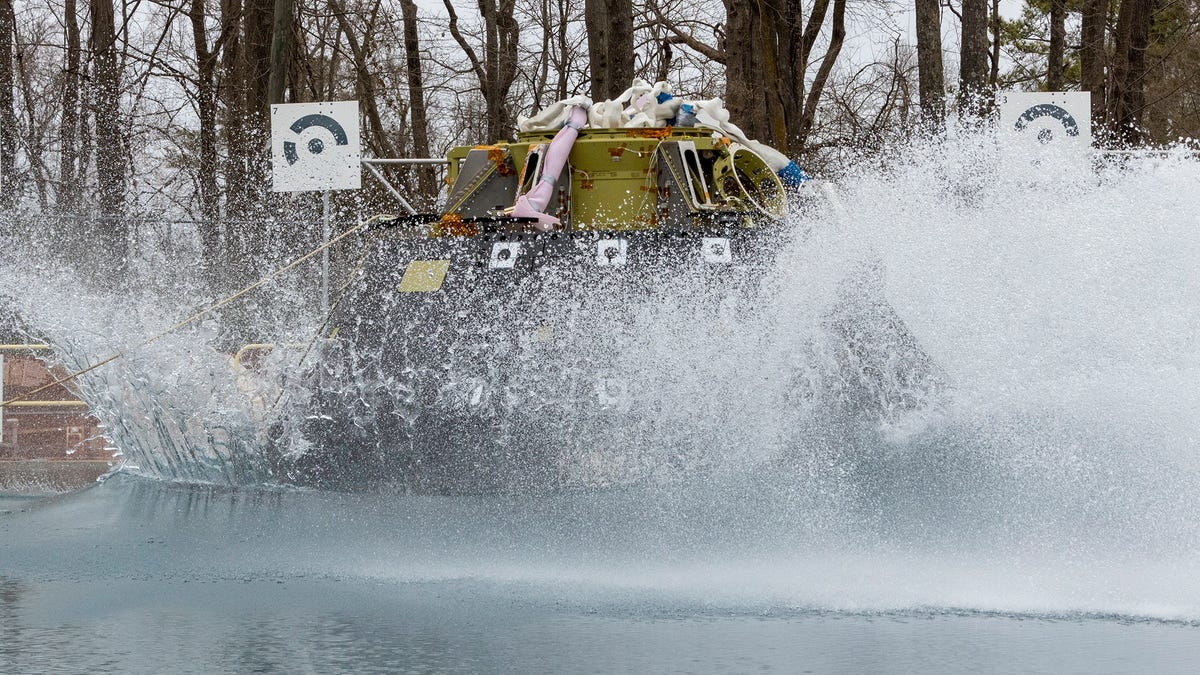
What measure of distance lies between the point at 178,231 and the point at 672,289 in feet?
35.8

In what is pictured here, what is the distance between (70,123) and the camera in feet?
88.9

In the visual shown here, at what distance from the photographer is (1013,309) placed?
897cm

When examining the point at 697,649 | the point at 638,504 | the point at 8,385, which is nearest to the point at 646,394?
the point at 638,504

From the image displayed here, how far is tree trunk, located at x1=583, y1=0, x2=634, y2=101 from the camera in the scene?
67.8ft

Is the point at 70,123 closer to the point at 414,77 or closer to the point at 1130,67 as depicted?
the point at 414,77

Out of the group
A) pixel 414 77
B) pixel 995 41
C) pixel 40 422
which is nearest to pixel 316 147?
pixel 40 422

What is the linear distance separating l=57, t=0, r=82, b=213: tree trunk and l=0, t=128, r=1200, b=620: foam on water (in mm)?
16881

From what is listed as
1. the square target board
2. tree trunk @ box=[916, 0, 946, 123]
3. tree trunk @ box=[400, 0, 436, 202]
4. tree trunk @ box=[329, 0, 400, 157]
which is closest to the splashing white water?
the square target board

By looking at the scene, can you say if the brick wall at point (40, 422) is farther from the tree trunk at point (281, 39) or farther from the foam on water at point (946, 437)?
the tree trunk at point (281, 39)

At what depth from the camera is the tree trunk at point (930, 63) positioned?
19594 mm

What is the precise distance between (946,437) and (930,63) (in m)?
12.2

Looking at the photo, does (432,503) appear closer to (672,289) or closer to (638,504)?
(638,504)

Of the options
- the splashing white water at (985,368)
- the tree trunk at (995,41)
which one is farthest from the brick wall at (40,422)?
the tree trunk at (995,41)

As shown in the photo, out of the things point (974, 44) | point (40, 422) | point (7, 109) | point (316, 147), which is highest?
point (7, 109)
